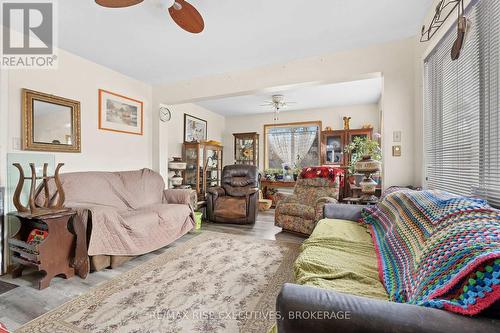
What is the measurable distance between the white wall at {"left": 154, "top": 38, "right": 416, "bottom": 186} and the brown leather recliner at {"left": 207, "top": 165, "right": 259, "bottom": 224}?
5.71 feet

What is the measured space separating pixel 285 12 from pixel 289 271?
2425 millimetres

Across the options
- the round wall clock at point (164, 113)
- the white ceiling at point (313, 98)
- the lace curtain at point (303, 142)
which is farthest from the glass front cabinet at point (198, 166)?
the lace curtain at point (303, 142)

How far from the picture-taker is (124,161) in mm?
3416

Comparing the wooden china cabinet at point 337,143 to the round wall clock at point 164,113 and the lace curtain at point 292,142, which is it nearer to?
the lace curtain at point 292,142

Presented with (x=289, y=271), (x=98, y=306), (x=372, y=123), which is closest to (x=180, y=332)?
(x=98, y=306)

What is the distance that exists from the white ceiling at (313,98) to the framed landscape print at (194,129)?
0.42m

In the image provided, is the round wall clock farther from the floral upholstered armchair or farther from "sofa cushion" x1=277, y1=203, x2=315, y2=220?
"sofa cushion" x1=277, y1=203, x2=315, y2=220

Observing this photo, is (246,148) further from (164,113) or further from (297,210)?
(297,210)

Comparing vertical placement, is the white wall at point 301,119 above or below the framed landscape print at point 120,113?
above

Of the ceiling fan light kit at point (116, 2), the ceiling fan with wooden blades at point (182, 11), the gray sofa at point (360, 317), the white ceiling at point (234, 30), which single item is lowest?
the gray sofa at point (360, 317)

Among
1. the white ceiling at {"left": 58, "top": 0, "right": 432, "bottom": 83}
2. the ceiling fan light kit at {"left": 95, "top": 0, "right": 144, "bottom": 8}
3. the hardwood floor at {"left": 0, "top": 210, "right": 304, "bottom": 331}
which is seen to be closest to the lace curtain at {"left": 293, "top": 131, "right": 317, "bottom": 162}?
the white ceiling at {"left": 58, "top": 0, "right": 432, "bottom": 83}

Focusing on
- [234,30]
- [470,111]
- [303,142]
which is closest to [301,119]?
[303,142]

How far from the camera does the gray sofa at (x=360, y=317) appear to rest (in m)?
0.63

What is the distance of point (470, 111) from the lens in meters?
1.47
